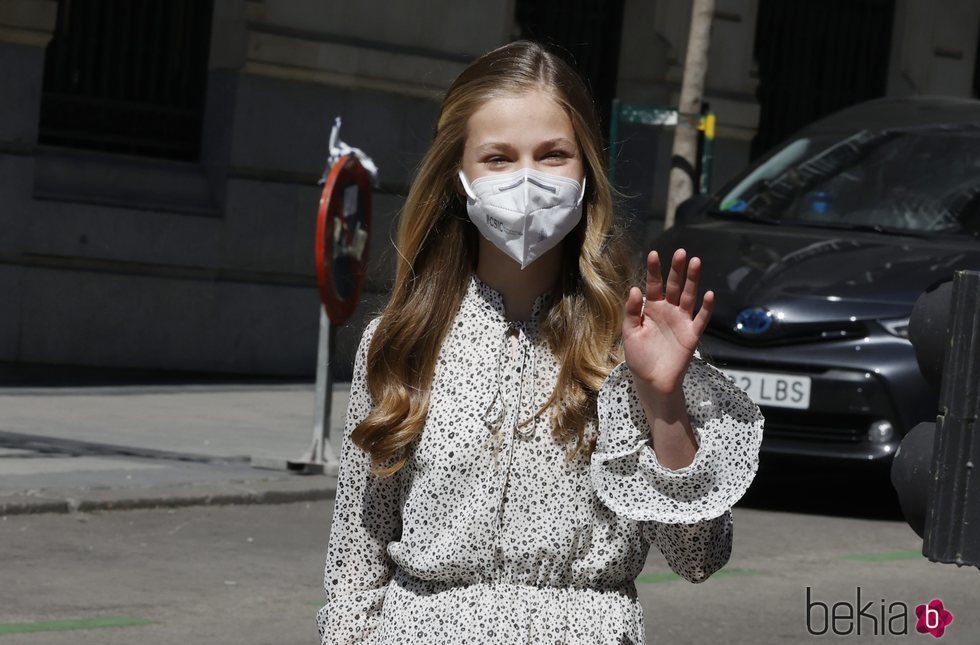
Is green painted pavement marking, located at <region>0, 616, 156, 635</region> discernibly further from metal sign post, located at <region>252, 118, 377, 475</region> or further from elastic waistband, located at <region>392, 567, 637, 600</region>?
elastic waistband, located at <region>392, 567, 637, 600</region>

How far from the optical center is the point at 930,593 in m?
7.38

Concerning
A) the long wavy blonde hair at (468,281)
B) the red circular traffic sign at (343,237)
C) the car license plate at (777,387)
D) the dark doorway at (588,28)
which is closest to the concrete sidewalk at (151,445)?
the red circular traffic sign at (343,237)

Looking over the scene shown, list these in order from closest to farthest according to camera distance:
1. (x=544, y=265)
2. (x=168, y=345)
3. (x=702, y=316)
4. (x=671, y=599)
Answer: (x=702, y=316) < (x=544, y=265) < (x=671, y=599) < (x=168, y=345)

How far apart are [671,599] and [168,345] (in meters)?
7.55

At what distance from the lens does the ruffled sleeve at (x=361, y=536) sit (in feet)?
8.80

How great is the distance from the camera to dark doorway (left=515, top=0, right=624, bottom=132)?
16.0m

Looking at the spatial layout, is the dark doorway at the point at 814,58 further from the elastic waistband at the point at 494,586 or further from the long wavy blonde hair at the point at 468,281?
the elastic waistband at the point at 494,586

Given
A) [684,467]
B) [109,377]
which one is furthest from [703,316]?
[109,377]

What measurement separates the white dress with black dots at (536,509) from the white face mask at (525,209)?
5.4 inches

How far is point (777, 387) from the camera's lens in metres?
8.62

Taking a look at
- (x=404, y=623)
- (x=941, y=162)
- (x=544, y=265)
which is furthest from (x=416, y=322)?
(x=941, y=162)

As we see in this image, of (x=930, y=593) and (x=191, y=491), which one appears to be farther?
(x=191, y=491)

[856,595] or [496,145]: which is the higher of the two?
[496,145]

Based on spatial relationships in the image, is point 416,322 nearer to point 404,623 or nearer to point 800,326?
point 404,623
